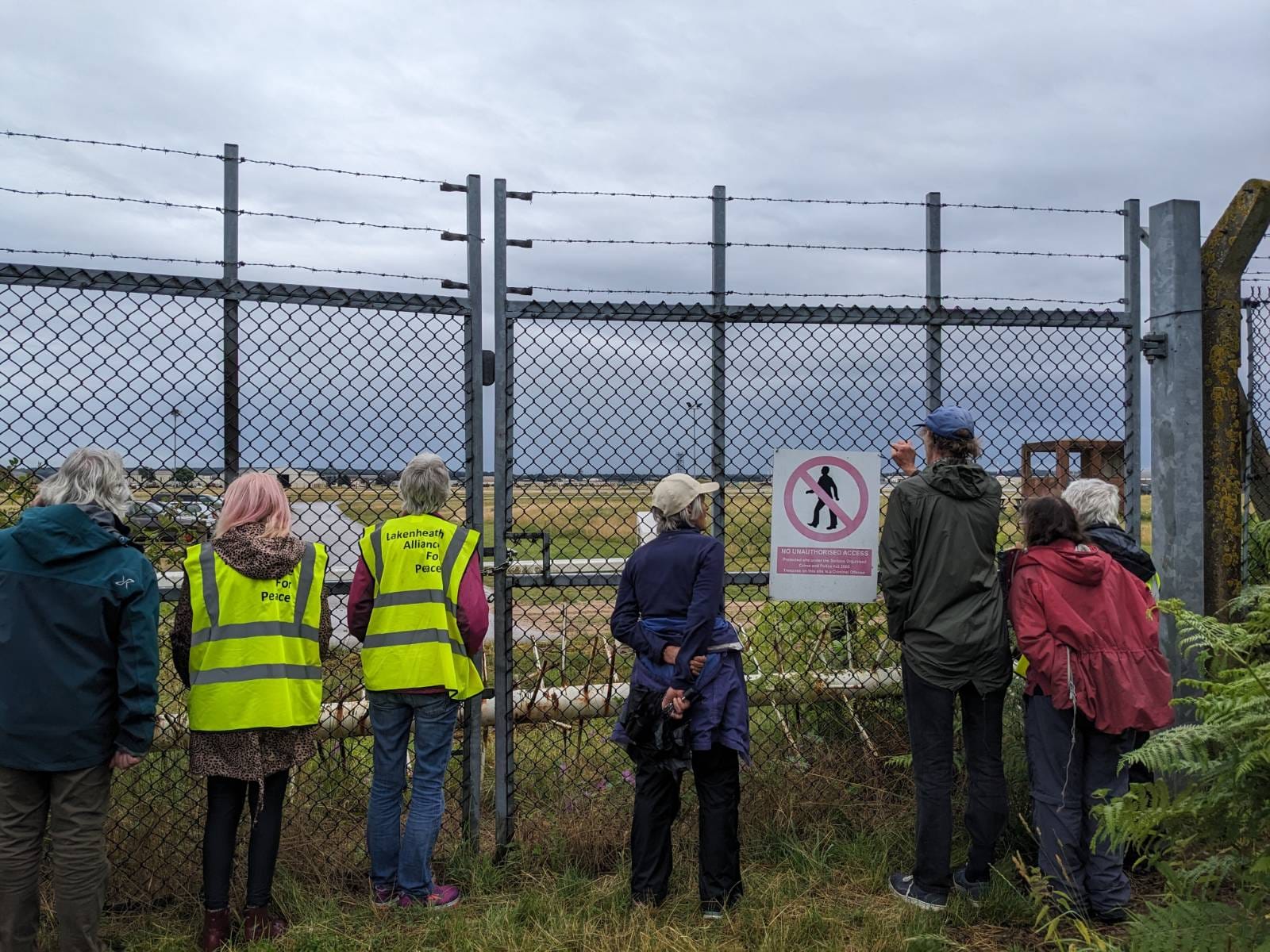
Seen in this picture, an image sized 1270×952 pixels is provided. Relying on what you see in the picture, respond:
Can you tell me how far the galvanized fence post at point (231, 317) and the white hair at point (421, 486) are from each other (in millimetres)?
689

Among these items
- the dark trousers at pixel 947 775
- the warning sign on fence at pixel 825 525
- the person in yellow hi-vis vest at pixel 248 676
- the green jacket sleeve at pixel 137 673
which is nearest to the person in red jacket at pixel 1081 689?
the dark trousers at pixel 947 775

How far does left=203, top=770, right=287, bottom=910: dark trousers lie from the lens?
3.52m

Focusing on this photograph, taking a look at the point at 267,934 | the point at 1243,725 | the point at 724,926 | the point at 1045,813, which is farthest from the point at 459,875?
the point at 1243,725

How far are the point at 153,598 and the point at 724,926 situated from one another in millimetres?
2502

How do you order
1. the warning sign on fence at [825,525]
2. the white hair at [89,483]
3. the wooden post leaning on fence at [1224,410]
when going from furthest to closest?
the wooden post leaning on fence at [1224,410], the warning sign on fence at [825,525], the white hair at [89,483]

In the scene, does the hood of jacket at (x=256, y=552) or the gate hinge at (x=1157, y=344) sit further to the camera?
the gate hinge at (x=1157, y=344)

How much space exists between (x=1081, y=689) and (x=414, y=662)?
2679 mm

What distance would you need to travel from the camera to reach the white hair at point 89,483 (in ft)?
10.7

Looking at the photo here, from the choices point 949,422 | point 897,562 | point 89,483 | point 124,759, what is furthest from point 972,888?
point 89,483

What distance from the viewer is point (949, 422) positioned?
406 cm

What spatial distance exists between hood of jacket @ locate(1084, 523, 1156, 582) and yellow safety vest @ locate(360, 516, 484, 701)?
276 centimetres

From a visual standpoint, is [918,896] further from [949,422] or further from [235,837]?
[235,837]

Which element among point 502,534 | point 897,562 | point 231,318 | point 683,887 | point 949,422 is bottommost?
point 683,887

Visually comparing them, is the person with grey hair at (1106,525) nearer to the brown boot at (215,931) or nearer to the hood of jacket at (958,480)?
the hood of jacket at (958,480)
